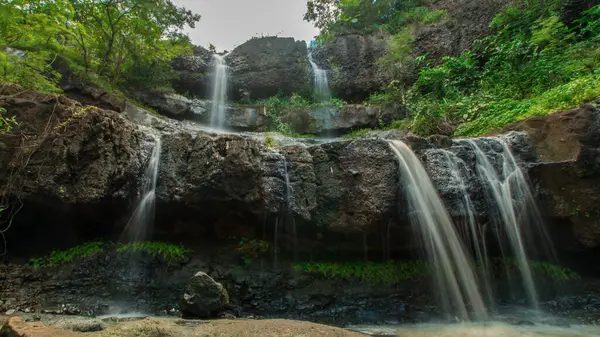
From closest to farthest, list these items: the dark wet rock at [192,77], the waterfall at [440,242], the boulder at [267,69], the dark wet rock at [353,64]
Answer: the waterfall at [440,242] < the dark wet rock at [192,77] < the dark wet rock at [353,64] < the boulder at [267,69]

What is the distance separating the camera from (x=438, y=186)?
6453mm

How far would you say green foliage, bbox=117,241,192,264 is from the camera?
6.41 metres

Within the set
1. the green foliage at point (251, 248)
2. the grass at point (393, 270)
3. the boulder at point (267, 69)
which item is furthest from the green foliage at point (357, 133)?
the green foliage at point (251, 248)

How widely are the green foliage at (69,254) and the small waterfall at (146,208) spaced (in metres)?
0.57

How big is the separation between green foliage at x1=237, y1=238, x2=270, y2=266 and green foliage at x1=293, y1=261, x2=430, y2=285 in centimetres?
73

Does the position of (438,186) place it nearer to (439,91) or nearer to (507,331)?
(507,331)

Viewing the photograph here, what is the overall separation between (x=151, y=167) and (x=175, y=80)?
413 inches

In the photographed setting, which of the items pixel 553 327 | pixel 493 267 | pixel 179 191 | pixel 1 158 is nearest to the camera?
pixel 553 327

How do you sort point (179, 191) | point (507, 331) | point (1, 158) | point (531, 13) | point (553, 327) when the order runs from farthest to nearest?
point (531, 13) < point (179, 191) < point (1, 158) < point (553, 327) < point (507, 331)

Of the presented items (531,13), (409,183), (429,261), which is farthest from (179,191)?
(531,13)

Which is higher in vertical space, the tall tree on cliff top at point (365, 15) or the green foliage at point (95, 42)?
the tall tree on cliff top at point (365, 15)

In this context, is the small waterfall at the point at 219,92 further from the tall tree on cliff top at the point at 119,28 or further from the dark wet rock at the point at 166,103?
the tall tree on cliff top at the point at 119,28

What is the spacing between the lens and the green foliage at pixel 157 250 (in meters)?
6.41

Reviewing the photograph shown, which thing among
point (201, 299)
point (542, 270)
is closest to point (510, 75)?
point (542, 270)
